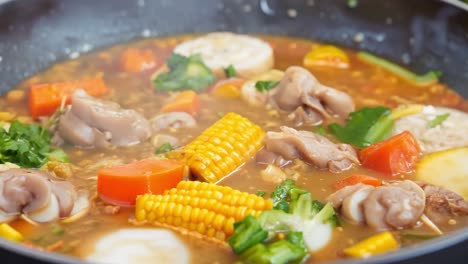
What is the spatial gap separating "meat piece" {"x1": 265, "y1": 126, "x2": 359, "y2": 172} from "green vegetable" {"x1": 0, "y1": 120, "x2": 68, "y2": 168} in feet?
4.10

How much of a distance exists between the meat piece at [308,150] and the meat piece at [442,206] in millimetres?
593

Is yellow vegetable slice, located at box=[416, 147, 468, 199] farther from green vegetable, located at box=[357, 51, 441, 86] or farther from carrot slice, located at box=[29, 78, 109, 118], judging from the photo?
carrot slice, located at box=[29, 78, 109, 118]

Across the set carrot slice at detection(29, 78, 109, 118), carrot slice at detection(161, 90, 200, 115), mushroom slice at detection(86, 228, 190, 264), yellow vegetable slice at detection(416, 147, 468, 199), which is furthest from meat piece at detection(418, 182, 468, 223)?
carrot slice at detection(29, 78, 109, 118)

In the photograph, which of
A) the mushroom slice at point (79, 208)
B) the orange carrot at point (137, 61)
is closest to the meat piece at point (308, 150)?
the mushroom slice at point (79, 208)

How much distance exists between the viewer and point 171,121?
481 cm

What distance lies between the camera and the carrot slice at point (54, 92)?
5082 millimetres

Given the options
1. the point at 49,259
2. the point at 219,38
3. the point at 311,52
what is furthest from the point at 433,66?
the point at 49,259

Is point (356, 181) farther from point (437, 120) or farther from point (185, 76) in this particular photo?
point (185, 76)

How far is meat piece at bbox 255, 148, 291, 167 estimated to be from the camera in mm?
4371

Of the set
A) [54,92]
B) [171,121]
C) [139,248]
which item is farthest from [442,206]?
[54,92]

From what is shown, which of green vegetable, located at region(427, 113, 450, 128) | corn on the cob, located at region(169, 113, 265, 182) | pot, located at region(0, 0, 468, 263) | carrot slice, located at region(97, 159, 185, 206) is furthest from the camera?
pot, located at region(0, 0, 468, 263)

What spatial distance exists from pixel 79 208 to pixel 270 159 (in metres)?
1.13

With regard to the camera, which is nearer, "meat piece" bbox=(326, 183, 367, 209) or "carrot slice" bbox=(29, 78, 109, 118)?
"meat piece" bbox=(326, 183, 367, 209)

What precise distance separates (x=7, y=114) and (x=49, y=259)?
244 centimetres
